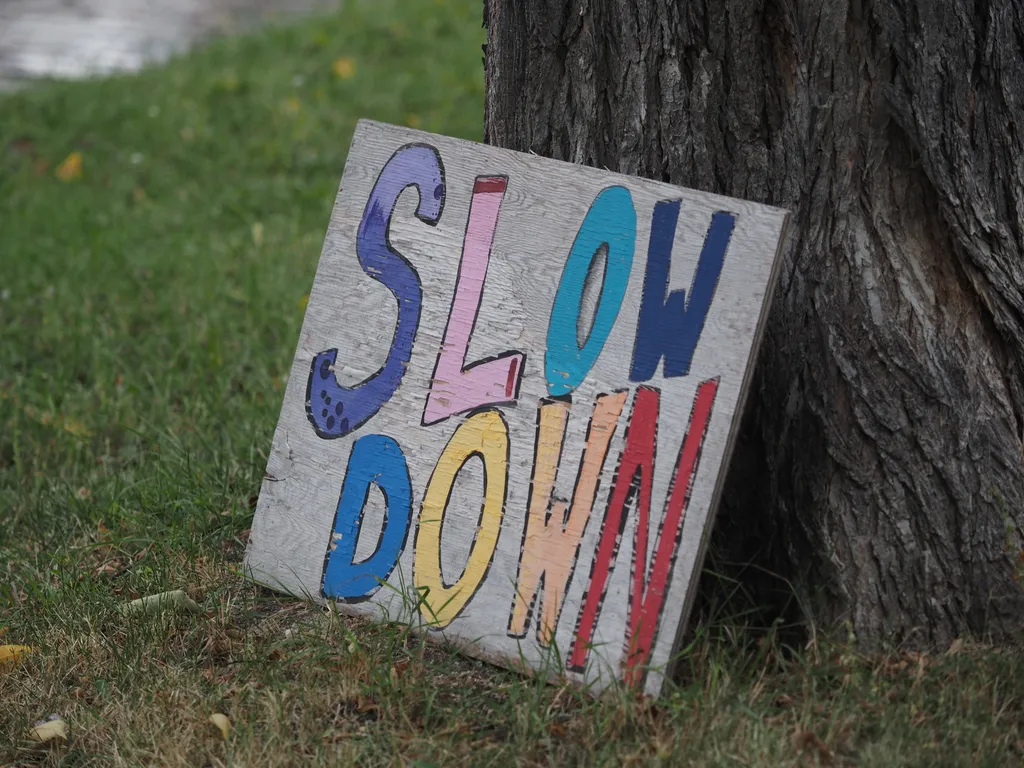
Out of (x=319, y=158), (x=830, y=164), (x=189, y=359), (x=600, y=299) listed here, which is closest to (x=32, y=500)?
(x=189, y=359)

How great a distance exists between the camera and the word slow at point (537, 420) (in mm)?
2061

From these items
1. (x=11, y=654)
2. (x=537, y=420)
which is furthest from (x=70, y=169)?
(x=537, y=420)

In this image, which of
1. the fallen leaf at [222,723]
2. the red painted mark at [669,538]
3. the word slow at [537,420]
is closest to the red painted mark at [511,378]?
the word slow at [537,420]

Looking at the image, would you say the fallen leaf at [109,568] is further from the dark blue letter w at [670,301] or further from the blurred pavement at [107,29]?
the blurred pavement at [107,29]

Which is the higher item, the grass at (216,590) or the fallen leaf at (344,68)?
the fallen leaf at (344,68)

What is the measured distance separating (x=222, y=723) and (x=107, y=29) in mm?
7542

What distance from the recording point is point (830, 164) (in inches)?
83.3

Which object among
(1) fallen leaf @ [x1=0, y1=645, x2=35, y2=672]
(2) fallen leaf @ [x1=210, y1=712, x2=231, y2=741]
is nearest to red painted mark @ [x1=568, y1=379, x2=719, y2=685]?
(2) fallen leaf @ [x1=210, y1=712, x2=231, y2=741]

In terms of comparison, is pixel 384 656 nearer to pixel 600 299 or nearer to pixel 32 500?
pixel 600 299

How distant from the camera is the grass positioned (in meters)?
1.96

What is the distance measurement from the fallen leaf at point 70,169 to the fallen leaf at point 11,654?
377 cm

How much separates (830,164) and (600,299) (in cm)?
50

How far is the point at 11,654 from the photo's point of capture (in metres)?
2.33

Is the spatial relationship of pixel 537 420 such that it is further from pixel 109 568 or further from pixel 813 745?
pixel 109 568
